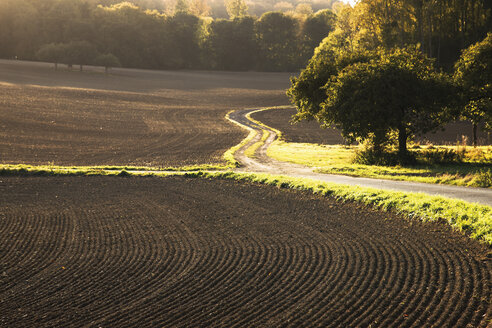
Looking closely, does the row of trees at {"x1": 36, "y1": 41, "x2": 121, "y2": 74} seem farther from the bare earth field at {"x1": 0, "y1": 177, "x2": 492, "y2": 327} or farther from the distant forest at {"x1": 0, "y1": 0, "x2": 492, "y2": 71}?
the bare earth field at {"x1": 0, "y1": 177, "x2": 492, "y2": 327}

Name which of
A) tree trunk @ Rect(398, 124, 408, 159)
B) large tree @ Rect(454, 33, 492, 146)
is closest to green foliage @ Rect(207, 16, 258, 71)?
large tree @ Rect(454, 33, 492, 146)

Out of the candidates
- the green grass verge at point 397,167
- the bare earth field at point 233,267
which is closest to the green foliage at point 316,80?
the green grass verge at point 397,167

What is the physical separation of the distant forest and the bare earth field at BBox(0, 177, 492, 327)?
205 feet

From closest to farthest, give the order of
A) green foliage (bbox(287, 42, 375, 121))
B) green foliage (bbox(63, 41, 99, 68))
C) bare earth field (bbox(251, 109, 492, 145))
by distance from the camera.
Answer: green foliage (bbox(287, 42, 375, 121)) < bare earth field (bbox(251, 109, 492, 145)) < green foliage (bbox(63, 41, 99, 68))

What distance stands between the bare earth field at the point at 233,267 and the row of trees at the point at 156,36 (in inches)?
4366

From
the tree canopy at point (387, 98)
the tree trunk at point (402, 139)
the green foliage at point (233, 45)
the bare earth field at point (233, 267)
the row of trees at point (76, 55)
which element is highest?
the green foliage at point (233, 45)

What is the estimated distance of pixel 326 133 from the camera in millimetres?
55406

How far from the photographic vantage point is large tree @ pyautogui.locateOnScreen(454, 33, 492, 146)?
3241 cm

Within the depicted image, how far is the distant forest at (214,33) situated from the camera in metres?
78.9

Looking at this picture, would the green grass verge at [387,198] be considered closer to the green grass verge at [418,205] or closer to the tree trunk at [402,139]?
the green grass verge at [418,205]

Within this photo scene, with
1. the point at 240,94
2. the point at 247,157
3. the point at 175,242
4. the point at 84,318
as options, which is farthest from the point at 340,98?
the point at 240,94

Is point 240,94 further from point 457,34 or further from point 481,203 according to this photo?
point 481,203

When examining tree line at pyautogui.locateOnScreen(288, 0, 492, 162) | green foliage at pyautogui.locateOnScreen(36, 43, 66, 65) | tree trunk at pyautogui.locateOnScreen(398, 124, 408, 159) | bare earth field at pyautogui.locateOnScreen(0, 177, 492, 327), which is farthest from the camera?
green foliage at pyautogui.locateOnScreen(36, 43, 66, 65)

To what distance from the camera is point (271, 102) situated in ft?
290
